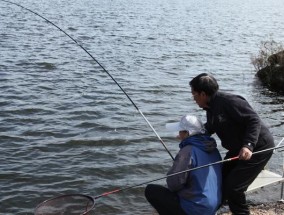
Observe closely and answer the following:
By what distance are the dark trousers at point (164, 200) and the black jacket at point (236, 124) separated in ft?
2.88

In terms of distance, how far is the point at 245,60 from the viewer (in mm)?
21547

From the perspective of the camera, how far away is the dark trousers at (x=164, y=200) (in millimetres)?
5043

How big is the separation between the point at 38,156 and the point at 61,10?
2681 centimetres

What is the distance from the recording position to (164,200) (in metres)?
5.17

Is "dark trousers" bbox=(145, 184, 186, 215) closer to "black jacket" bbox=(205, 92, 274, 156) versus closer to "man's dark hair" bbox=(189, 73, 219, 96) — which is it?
"black jacket" bbox=(205, 92, 274, 156)

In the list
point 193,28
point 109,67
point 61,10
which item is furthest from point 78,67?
point 61,10

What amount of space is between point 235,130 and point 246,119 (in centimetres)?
23

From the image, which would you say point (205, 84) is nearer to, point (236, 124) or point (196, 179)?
point (236, 124)

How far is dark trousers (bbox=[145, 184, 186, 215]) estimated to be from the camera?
16.5 feet

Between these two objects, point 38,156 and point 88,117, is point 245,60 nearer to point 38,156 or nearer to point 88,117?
point 88,117

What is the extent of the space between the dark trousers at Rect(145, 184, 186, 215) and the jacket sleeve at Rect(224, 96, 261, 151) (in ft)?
3.28

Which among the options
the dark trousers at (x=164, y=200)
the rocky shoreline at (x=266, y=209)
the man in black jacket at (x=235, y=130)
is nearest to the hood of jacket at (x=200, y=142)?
the man in black jacket at (x=235, y=130)

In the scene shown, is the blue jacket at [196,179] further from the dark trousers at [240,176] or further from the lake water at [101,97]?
the lake water at [101,97]

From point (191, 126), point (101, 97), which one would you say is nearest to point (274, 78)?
point (101, 97)
